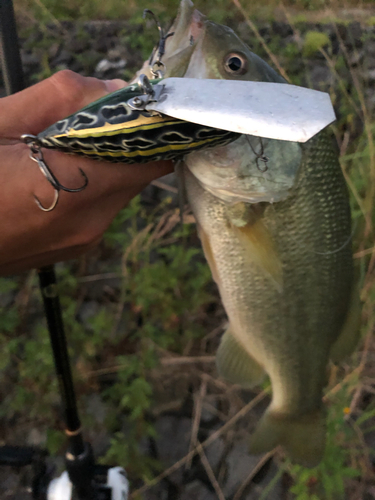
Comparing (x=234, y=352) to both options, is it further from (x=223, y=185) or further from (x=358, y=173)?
(x=358, y=173)

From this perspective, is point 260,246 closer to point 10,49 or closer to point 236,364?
point 236,364

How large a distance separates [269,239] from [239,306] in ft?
0.91

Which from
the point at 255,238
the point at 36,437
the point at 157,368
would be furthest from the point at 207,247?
the point at 36,437

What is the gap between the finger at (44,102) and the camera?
69 cm

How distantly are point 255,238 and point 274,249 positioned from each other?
0.08 m

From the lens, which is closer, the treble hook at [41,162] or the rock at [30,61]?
the treble hook at [41,162]

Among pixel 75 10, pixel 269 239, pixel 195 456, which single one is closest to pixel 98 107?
pixel 269 239

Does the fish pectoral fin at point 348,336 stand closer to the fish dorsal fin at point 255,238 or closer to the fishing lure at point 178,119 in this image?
the fish dorsal fin at point 255,238

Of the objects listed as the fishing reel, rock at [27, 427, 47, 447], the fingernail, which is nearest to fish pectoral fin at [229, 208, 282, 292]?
the fingernail

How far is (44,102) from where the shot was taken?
709 millimetres

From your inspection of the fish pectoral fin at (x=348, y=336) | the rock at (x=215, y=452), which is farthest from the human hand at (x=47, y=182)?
the rock at (x=215, y=452)

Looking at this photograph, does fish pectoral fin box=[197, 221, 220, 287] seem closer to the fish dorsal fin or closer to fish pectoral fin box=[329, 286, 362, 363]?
the fish dorsal fin

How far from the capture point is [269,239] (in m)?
1.01

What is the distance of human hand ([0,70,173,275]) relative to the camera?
65 centimetres
